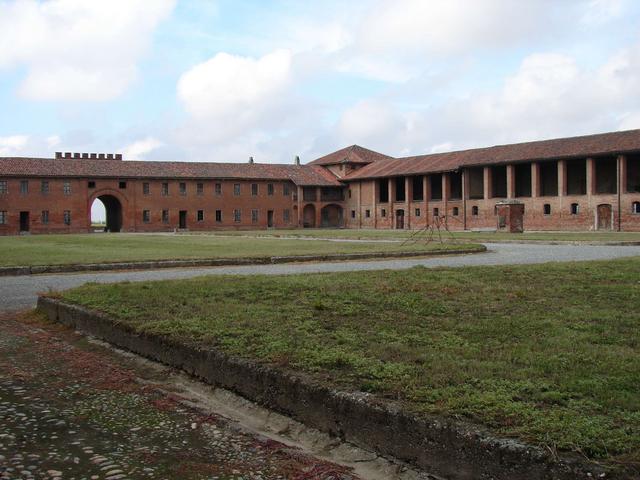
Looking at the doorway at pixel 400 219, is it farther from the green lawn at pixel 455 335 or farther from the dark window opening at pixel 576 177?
the green lawn at pixel 455 335

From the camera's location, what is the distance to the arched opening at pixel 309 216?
71000mm

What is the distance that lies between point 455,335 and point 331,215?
221 ft

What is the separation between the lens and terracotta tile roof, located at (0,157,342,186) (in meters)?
60.2

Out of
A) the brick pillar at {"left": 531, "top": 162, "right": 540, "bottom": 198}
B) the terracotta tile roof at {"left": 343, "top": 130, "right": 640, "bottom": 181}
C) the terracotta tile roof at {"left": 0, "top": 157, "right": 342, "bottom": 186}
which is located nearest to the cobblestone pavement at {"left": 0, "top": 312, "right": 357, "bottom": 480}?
the terracotta tile roof at {"left": 343, "top": 130, "right": 640, "bottom": 181}

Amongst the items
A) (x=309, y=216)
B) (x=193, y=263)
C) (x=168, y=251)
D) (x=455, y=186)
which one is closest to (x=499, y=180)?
(x=455, y=186)

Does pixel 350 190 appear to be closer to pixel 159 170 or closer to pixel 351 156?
pixel 351 156

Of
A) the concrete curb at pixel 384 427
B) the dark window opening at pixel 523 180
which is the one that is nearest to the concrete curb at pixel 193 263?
the concrete curb at pixel 384 427

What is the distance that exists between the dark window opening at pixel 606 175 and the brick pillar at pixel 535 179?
4242 millimetres

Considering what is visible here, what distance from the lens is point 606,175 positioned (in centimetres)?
5062

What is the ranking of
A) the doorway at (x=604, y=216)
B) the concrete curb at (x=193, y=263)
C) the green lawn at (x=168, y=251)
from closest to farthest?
the concrete curb at (x=193, y=263) < the green lawn at (x=168, y=251) < the doorway at (x=604, y=216)

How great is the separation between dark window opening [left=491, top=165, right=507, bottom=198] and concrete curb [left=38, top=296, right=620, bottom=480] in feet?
177

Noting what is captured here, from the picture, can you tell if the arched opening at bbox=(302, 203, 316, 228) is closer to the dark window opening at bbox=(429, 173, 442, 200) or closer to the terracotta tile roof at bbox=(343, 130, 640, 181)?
the terracotta tile roof at bbox=(343, 130, 640, 181)

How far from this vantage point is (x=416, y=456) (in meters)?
3.50

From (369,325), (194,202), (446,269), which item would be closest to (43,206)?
(194,202)
